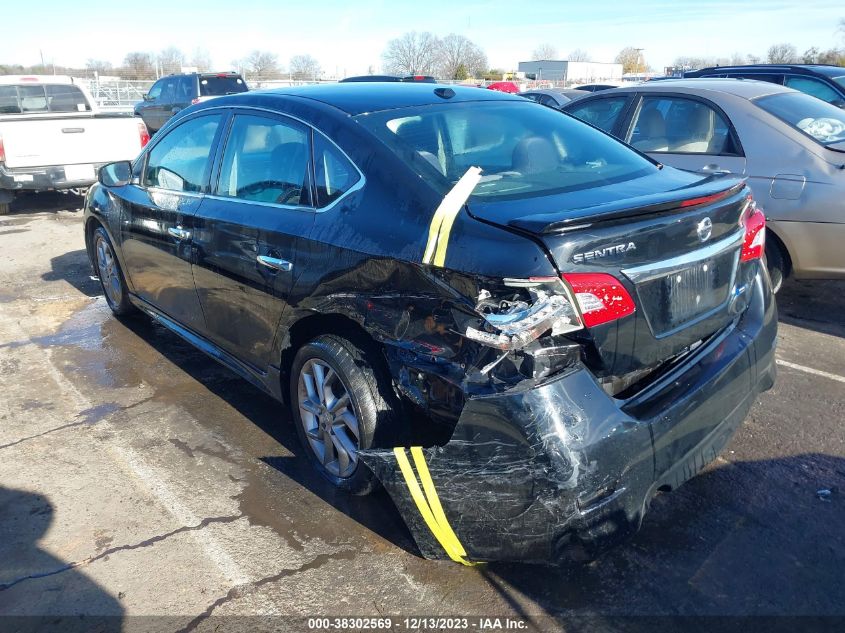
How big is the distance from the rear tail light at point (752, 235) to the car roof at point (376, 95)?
53.0 inches

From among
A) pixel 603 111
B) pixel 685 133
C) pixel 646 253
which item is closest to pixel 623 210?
pixel 646 253

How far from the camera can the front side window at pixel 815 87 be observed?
950cm

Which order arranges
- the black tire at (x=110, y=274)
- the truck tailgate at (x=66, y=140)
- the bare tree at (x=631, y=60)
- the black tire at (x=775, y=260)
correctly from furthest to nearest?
the bare tree at (x=631, y=60), the truck tailgate at (x=66, y=140), the black tire at (x=110, y=274), the black tire at (x=775, y=260)

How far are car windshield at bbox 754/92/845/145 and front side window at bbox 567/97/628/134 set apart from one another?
1189 millimetres

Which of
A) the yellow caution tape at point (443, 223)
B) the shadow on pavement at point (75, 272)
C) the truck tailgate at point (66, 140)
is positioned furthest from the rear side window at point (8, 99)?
the yellow caution tape at point (443, 223)

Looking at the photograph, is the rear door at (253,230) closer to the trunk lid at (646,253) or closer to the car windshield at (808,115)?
the trunk lid at (646,253)

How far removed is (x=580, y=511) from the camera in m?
2.36

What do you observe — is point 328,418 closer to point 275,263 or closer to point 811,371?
point 275,263

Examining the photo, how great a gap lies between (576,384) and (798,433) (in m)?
2.07

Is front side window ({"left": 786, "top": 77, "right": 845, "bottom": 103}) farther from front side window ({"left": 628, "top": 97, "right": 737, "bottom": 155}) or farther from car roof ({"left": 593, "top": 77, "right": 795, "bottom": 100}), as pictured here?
front side window ({"left": 628, "top": 97, "right": 737, "bottom": 155})

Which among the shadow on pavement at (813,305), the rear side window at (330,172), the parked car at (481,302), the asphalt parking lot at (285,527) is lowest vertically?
the shadow on pavement at (813,305)

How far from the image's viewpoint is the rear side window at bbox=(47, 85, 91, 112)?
11555 mm

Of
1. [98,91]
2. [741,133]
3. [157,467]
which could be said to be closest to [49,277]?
[157,467]

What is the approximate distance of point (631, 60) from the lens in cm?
8156
